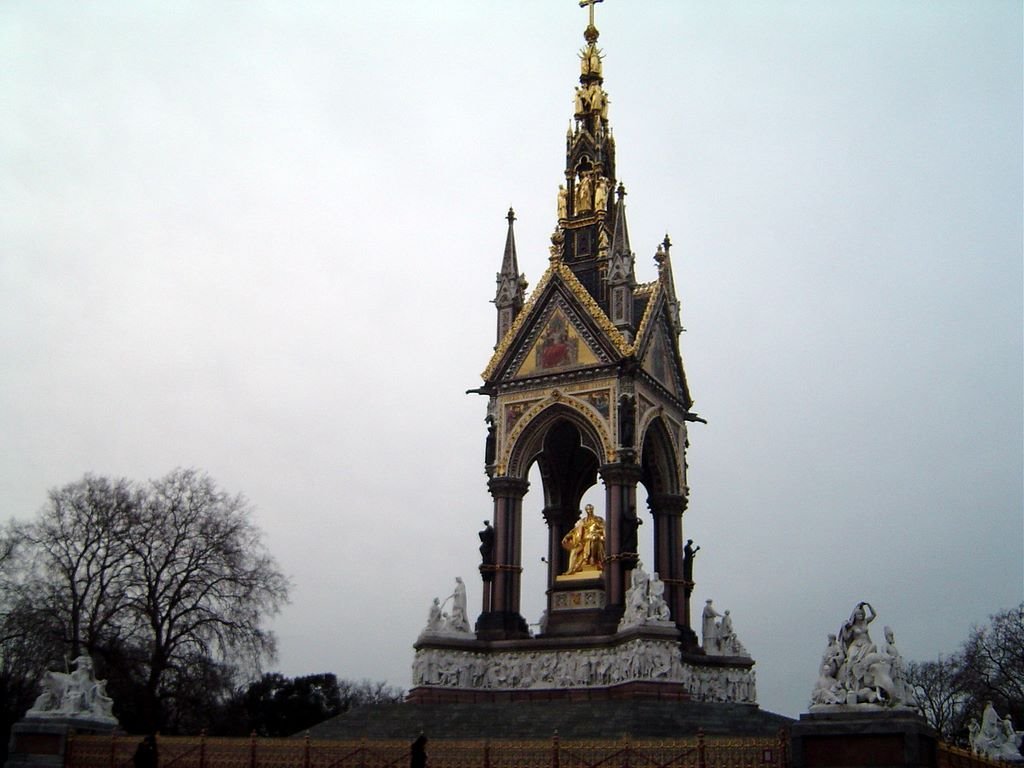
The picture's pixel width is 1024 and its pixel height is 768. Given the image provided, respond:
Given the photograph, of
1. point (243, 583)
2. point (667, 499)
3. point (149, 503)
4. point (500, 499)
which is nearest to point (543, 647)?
point (500, 499)

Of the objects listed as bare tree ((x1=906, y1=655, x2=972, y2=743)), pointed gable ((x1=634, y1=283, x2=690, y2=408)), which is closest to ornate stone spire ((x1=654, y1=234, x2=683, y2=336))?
pointed gable ((x1=634, y1=283, x2=690, y2=408))

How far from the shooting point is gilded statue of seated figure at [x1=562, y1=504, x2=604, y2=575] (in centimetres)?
2708

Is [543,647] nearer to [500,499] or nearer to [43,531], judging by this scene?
[500,499]

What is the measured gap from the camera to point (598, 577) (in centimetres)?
2658

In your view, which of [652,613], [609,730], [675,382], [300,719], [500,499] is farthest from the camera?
[300,719]

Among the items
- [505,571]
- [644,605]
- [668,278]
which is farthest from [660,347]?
[644,605]

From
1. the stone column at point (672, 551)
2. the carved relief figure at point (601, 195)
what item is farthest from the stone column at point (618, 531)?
the carved relief figure at point (601, 195)

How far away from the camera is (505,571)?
27.1 meters

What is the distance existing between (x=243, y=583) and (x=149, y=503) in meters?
3.86

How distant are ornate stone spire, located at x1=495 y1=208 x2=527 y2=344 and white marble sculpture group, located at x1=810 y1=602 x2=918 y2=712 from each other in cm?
1541

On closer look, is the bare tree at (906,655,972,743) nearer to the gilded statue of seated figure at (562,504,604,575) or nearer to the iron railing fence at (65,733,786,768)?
the gilded statue of seated figure at (562,504,604,575)

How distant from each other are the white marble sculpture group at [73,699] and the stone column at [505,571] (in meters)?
8.59

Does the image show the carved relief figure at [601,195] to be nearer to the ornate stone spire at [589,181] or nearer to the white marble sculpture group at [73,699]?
the ornate stone spire at [589,181]

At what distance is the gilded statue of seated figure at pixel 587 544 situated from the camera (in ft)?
88.8
